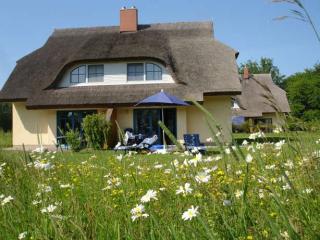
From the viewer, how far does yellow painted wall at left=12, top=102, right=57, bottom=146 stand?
21.3 m

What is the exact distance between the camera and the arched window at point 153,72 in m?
20.9

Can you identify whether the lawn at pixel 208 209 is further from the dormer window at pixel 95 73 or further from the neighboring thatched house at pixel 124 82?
the dormer window at pixel 95 73

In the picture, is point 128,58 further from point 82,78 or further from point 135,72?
point 82,78

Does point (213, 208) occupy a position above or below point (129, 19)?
below

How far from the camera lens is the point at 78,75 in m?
21.7

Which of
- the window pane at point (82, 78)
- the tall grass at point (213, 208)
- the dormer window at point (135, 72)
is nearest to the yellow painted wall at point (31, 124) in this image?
the window pane at point (82, 78)

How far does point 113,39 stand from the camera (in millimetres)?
22859

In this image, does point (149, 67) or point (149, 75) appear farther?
point (149, 67)

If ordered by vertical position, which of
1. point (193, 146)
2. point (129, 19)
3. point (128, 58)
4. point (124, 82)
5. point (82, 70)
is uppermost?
point (129, 19)

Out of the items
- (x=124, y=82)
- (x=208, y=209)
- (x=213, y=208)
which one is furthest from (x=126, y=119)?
(x=213, y=208)

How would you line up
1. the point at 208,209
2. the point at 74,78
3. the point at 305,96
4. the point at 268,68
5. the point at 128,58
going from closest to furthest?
the point at 208,209
the point at 128,58
the point at 74,78
the point at 305,96
the point at 268,68

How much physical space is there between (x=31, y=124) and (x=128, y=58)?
5787mm

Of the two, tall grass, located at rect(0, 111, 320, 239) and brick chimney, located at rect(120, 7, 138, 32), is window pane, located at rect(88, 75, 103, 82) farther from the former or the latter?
tall grass, located at rect(0, 111, 320, 239)

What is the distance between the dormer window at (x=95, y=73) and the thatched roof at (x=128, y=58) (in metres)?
0.54
